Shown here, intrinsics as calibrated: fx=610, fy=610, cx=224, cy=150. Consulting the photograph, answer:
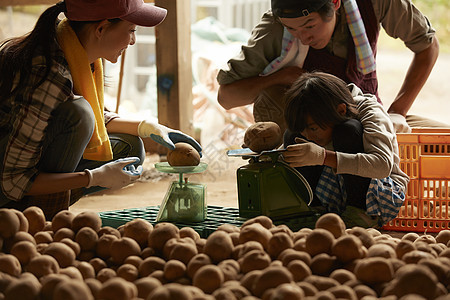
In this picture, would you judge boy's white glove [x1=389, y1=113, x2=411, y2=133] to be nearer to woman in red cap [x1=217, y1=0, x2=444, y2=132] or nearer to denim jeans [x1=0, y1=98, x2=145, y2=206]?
woman in red cap [x1=217, y1=0, x2=444, y2=132]

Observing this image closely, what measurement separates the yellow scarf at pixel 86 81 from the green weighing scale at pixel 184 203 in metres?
0.25

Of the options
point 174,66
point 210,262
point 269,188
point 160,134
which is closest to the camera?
point 210,262

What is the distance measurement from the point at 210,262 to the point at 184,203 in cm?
92

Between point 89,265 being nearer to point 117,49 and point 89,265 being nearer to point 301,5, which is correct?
point 117,49

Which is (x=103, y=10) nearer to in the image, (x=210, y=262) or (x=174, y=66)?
(x=210, y=262)

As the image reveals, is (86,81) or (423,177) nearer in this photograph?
(86,81)

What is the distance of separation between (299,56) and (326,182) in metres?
0.66

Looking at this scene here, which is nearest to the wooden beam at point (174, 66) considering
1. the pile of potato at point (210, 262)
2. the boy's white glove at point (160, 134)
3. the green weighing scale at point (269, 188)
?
the boy's white glove at point (160, 134)

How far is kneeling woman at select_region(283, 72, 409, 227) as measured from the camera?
2.15m

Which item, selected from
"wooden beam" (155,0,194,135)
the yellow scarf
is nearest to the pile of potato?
the yellow scarf

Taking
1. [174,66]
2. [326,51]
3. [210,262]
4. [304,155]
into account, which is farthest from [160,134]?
[174,66]

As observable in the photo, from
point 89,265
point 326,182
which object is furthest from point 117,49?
point 89,265

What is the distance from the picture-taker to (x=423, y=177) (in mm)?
2482

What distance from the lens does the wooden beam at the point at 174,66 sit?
4.20 m
